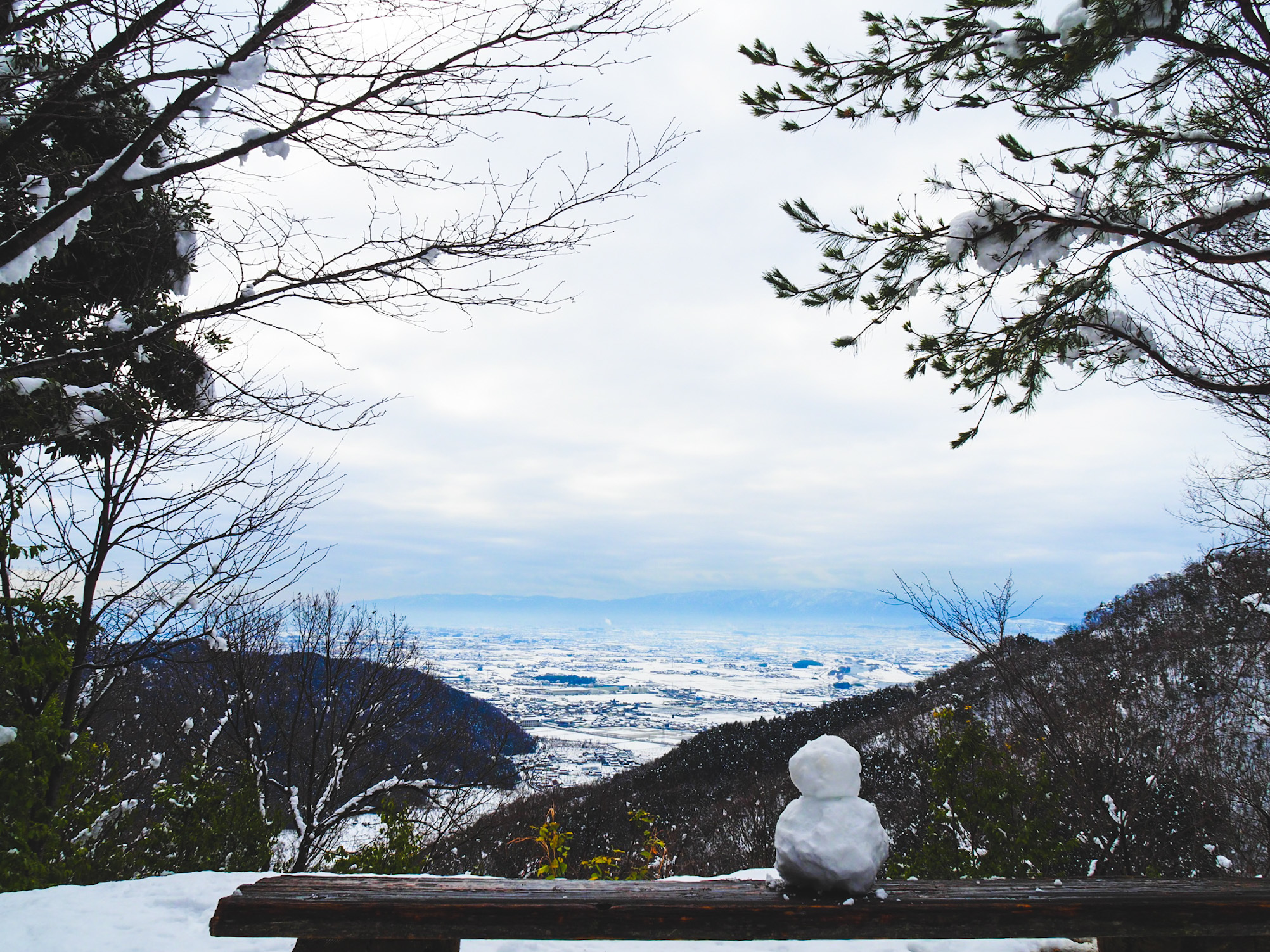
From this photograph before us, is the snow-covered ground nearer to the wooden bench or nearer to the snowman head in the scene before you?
the wooden bench

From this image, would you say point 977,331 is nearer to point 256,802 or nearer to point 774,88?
point 774,88

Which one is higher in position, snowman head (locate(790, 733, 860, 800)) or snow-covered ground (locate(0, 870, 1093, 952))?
snowman head (locate(790, 733, 860, 800))

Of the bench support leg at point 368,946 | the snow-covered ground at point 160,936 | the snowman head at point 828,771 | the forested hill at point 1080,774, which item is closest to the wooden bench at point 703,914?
the bench support leg at point 368,946

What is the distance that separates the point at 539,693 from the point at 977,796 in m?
56.3

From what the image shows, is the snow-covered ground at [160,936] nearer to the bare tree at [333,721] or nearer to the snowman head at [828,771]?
the snowman head at [828,771]

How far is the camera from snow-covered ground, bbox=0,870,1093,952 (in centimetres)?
299

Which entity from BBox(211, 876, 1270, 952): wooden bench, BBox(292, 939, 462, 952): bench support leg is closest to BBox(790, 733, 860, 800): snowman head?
BBox(211, 876, 1270, 952): wooden bench

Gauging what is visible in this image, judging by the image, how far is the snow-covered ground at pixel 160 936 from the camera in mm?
2990

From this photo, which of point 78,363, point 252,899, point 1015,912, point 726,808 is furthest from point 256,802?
point 726,808

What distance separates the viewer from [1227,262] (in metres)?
2.86

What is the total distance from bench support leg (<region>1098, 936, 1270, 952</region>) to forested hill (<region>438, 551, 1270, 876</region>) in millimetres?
3616

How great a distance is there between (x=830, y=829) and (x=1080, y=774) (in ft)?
20.0

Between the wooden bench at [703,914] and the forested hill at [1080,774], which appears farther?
the forested hill at [1080,774]

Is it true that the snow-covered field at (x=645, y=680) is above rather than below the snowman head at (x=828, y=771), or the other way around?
below
